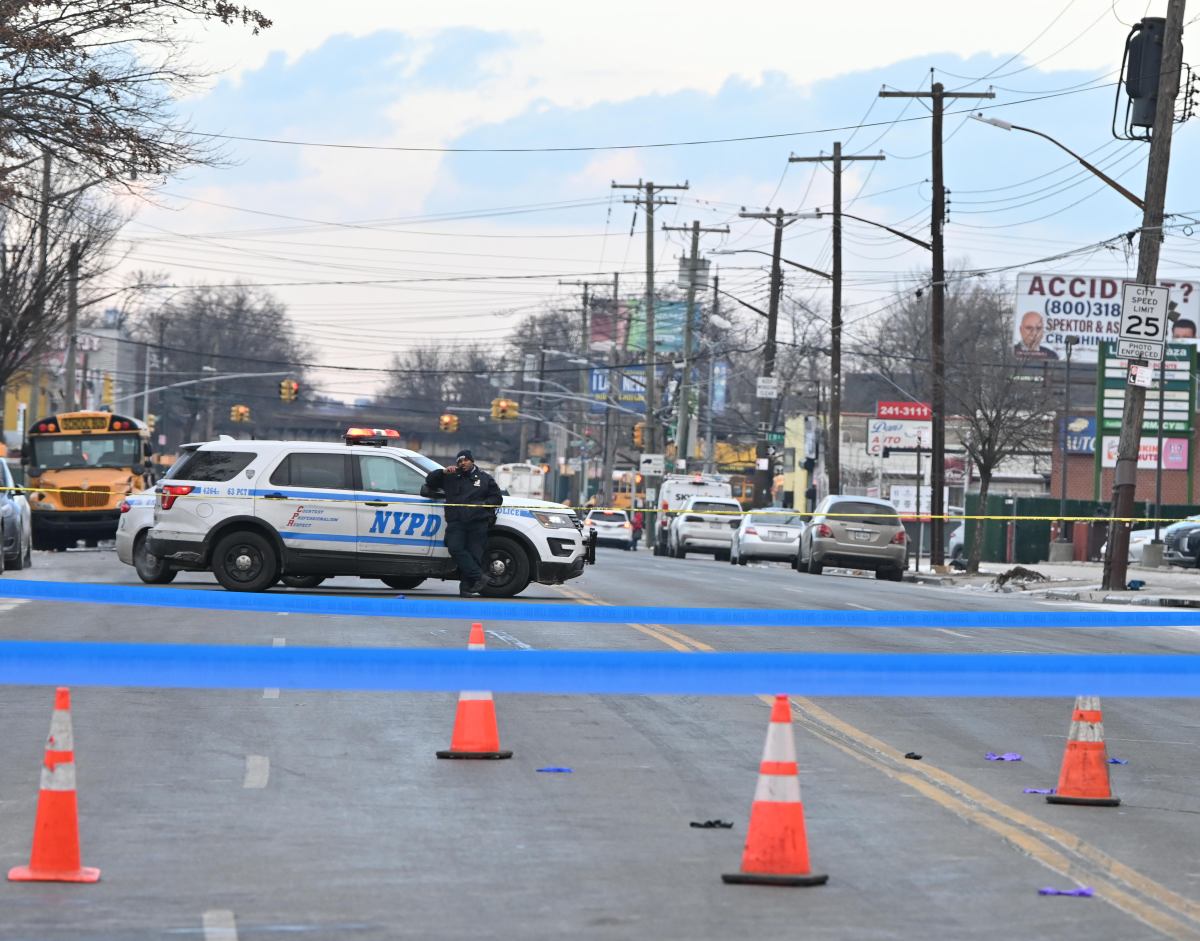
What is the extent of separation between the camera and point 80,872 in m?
7.58

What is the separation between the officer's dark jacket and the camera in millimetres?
22359

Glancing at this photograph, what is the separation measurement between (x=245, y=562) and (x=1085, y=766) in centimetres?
1425

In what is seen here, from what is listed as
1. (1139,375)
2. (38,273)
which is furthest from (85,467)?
(1139,375)

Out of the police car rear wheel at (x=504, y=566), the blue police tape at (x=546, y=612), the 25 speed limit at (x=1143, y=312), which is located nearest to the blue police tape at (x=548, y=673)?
the blue police tape at (x=546, y=612)

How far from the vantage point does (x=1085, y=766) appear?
9.85 m

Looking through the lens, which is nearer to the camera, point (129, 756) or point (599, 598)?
point (129, 756)

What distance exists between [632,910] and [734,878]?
25.2 inches

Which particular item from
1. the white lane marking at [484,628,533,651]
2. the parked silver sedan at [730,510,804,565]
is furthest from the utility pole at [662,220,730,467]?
the white lane marking at [484,628,533,651]

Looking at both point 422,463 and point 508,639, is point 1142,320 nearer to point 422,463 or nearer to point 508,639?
point 422,463

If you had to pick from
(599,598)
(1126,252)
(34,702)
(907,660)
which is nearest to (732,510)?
(1126,252)

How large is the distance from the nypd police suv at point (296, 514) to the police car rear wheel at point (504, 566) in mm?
280

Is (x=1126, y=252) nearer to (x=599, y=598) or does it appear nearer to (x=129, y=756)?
(x=599, y=598)

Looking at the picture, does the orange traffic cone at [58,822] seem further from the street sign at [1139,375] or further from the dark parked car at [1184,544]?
the dark parked car at [1184,544]

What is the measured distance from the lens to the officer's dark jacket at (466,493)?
22359mm
